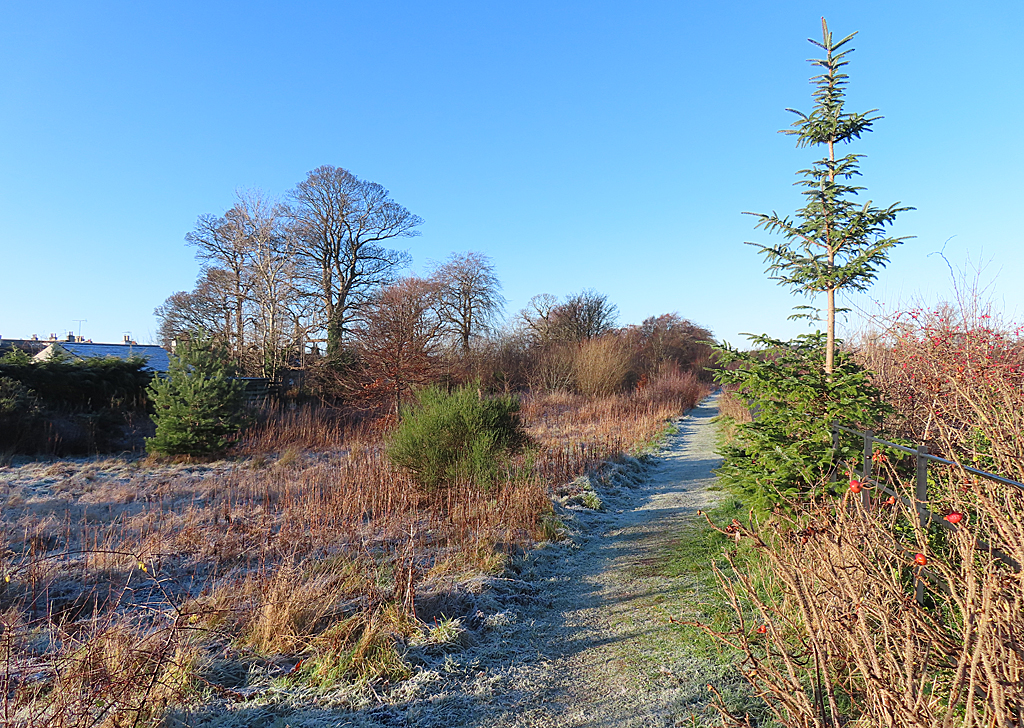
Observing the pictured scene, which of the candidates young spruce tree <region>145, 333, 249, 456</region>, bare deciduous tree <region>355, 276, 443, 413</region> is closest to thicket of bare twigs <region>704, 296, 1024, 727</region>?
young spruce tree <region>145, 333, 249, 456</region>

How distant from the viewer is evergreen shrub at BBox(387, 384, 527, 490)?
6668 mm

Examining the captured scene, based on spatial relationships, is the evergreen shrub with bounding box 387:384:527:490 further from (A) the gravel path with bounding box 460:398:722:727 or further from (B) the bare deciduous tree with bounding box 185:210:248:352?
(B) the bare deciduous tree with bounding box 185:210:248:352

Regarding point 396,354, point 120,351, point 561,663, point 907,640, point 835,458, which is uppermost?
point 120,351

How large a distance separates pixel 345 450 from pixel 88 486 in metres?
4.04

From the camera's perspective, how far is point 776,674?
5.69ft

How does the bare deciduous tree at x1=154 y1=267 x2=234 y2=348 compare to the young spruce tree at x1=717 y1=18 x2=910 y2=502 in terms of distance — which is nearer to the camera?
the young spruce tree at x1=717 y1=18 x2=910 y2=502

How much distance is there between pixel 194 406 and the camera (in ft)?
33.1

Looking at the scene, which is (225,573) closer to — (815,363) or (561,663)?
(561,663)

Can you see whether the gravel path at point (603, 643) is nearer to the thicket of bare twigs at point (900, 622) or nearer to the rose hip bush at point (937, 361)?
the thicket of bare twigs at point (900, 622)

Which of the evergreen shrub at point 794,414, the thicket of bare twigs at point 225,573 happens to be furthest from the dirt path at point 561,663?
the evergreen shrub at point 794,414

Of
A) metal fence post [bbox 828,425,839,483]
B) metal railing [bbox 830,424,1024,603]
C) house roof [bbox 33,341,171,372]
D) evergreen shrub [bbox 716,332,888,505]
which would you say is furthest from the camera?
house roof [bbox 33,341,171,372]

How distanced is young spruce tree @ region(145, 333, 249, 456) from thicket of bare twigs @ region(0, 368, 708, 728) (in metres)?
1.04

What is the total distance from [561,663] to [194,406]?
919 centimetres

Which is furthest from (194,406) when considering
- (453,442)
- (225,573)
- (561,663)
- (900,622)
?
(900,622)
